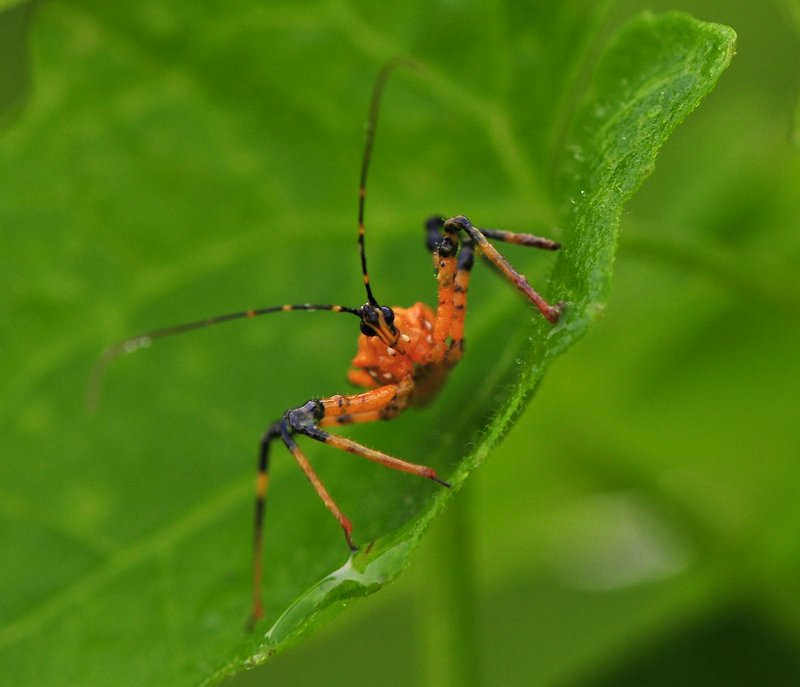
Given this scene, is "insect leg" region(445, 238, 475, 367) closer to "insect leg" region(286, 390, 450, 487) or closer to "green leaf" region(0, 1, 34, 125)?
"insect leg" region(286, 390, 450, 487)

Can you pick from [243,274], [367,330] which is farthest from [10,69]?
[367,330]

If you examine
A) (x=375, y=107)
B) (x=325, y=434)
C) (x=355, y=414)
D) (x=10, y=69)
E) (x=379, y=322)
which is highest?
(x=10, y=69)

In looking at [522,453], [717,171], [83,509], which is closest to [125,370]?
[83,509]

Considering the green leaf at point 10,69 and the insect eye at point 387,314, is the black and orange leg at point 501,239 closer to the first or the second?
the insect eye at point 387,314

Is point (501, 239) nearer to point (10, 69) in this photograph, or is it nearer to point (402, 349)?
point (402, 349)

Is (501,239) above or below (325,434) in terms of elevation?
above

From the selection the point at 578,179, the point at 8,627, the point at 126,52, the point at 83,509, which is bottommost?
the point at 578,179

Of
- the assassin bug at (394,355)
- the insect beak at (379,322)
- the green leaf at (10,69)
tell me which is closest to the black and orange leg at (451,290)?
the assassin bug at (394,355)

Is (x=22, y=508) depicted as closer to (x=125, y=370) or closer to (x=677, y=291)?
(x=125, y=370)
